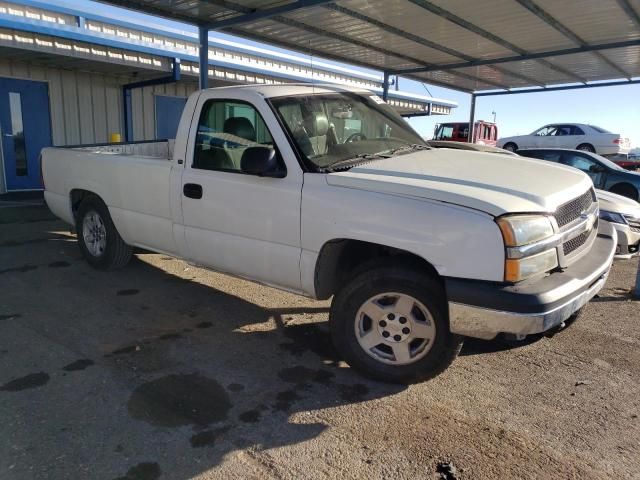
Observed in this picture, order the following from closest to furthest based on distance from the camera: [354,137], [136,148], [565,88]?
1. [354,137]
2. [136,148]
3. [565,88]

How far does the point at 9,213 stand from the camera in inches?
360

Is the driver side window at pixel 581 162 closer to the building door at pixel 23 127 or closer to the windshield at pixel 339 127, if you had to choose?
the windshield at pixel 339 127

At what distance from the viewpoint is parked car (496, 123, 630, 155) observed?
822 inches

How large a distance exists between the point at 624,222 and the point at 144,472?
611 cm

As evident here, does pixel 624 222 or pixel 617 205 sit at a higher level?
pixel 617 205

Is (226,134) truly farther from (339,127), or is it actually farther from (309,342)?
(309,342)

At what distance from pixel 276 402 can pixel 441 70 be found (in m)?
10.1

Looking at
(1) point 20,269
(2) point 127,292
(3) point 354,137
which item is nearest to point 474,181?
(3) point 354,137

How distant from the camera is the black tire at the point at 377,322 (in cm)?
315

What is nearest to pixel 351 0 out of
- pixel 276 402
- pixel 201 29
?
pixel 201 29

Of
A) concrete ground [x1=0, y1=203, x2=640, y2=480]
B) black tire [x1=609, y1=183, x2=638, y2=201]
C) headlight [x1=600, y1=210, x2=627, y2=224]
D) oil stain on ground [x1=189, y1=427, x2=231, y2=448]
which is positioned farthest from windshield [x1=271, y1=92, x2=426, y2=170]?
black tire [x1=609, y1=183, x2=638, y2=201]

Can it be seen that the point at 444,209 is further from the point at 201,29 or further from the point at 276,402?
the point at 201,29

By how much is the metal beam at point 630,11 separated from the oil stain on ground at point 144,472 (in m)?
8.23

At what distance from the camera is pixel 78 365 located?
3.59 meters
